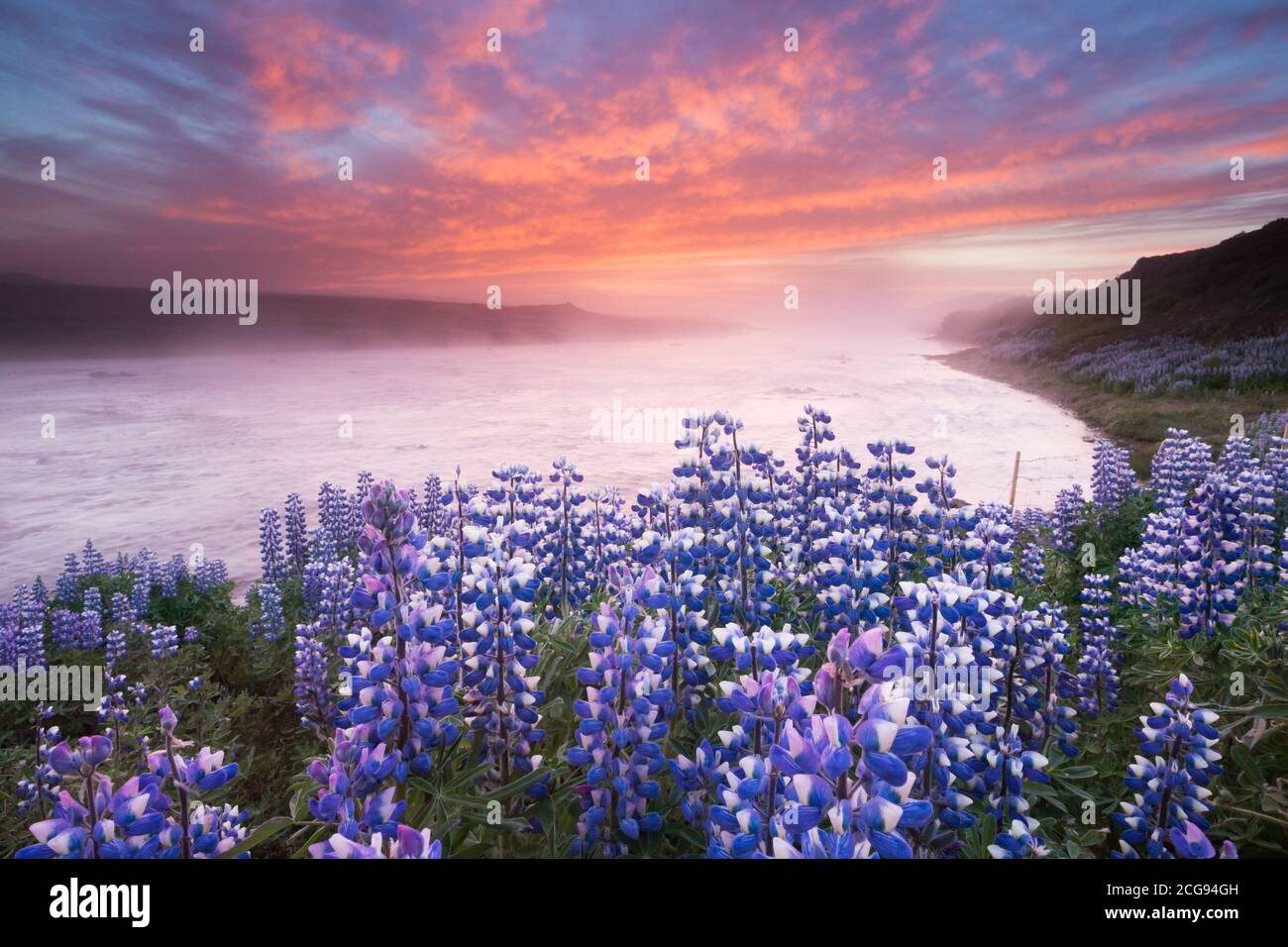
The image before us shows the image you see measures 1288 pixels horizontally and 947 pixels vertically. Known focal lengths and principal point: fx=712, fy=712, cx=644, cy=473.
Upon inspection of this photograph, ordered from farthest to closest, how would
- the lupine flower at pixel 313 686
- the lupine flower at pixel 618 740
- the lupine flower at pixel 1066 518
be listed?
the lupine flower at pixel 1066 518 < the lupine flower at pixel 313 686 < the lupine flower at pixel 618 740

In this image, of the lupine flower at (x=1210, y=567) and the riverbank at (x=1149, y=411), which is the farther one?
the riverbank at (x=1149, y=411)

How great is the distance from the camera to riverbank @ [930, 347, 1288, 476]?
12211 mm

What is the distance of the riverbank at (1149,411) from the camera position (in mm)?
12211

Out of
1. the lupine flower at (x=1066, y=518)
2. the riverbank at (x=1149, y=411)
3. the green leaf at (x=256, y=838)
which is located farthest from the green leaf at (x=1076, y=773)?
the riverbank at (x=1149, y=411)

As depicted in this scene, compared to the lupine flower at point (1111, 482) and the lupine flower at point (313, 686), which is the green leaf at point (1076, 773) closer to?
the lupine flower at point (313, 686)

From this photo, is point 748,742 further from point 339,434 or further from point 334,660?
point 339,434

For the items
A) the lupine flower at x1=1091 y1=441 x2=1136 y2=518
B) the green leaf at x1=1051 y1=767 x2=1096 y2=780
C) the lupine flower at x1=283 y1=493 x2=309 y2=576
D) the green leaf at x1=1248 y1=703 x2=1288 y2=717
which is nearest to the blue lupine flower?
the green leaf at x1=1051 y1=767 x2=1096 y2=780

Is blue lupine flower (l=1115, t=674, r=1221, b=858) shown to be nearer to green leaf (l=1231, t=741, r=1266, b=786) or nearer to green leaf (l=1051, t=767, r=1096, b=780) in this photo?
green leaf (l=1051, t=767, r=1096, b=780)

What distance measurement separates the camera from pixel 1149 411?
13.9 m

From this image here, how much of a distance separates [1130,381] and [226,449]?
2071cm

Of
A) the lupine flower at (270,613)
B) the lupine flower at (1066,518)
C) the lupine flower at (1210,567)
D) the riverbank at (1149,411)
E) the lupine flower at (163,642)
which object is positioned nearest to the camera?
the lupine flower at (1210,567)

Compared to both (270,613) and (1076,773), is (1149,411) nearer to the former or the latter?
(1076,773)

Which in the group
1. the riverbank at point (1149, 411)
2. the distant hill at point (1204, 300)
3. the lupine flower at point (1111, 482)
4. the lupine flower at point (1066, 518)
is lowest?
the lupine flower at point (1066, 518)

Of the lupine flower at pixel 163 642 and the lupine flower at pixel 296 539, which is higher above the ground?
the lupine flower at pixel 296 539
